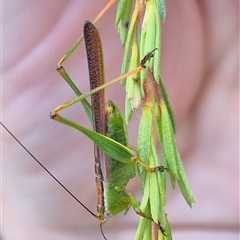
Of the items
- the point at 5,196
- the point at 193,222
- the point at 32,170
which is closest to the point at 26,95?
the point at 32,170

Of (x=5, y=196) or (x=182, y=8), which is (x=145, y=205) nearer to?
(x=182, y=8)

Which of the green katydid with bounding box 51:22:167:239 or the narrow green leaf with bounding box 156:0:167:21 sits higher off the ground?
the narrow green leaf with bounding box 156:0:167:21

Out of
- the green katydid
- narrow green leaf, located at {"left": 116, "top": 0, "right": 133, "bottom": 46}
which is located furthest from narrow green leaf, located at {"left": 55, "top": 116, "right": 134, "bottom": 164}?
narrow green leaf, located at {"left": 116, "top": 0, "right": 133, "bottom": 46}

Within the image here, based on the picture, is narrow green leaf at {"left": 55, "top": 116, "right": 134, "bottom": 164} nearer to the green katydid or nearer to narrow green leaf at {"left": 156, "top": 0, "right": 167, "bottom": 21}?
the green katydid

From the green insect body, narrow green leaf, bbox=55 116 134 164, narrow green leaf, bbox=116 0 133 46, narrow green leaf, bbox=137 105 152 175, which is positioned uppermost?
narrow green leaf, bbox=116 0 133 46

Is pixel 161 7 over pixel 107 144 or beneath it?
over

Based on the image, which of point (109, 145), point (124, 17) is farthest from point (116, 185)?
point (124, 17)

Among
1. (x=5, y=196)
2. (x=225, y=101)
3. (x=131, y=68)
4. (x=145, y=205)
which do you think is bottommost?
(x=5, y=196)

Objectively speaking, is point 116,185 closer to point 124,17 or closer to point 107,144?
point 107,144

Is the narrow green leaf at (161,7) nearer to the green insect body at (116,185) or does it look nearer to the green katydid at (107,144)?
the green katydid at (107,144)
